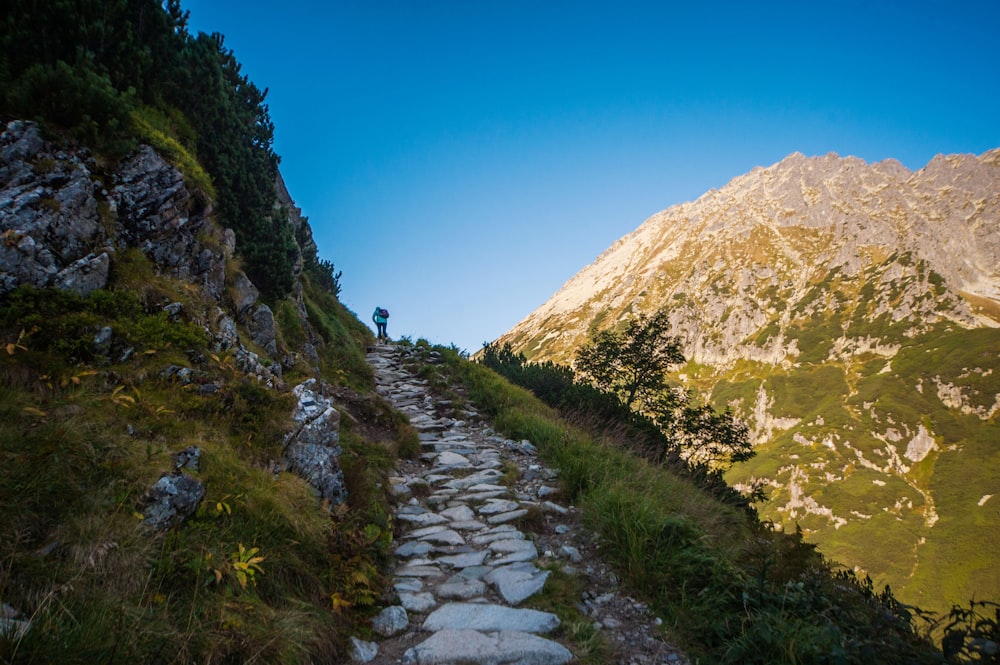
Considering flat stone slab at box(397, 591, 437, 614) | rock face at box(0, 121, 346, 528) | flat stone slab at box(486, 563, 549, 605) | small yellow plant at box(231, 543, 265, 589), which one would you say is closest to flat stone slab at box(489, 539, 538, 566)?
flat stone slab at box(486, 563, 549, 605)

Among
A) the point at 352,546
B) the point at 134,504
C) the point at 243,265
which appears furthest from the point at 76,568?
the point at 243,265

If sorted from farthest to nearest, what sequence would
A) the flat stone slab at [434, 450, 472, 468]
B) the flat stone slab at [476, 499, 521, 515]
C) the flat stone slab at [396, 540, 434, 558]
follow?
the flat stone slab at [434, 450, 472, 468] → the flat stone slab at [476, 499, 521, 515] → the flat stone slab at [396, 540, 434, 558]

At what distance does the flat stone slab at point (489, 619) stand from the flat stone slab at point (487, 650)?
0.14 metres


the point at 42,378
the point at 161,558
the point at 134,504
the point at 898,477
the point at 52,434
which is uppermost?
the point at 42,378

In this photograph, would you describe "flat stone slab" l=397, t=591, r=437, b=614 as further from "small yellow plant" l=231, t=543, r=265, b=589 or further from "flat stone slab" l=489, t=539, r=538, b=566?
"small yellow plant" l=231, t=543, r=265, b=589

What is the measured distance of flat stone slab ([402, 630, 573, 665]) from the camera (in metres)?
3.48

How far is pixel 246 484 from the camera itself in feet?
13.9

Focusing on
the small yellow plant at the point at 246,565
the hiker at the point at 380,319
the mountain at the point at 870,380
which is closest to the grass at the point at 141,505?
the small yellow plant at the point at 246,565

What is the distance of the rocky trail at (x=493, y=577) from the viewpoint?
3.65 meters

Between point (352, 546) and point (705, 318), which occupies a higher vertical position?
point (705, 318)

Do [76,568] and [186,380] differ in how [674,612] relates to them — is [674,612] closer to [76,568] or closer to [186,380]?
[76,568]

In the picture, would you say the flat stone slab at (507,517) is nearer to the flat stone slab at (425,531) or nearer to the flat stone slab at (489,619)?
the flat stone slab at (425,531)

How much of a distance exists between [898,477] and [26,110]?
143 metres

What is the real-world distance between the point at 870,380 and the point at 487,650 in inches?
6696
